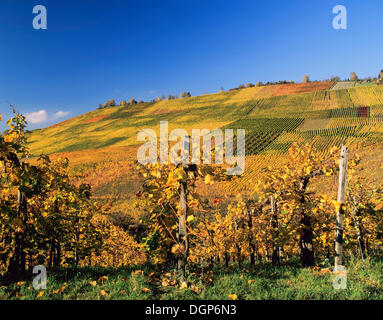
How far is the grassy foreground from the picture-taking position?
4312 millimetres

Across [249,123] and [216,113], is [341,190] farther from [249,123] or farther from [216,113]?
[216,113]

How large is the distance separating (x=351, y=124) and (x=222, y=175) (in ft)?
247

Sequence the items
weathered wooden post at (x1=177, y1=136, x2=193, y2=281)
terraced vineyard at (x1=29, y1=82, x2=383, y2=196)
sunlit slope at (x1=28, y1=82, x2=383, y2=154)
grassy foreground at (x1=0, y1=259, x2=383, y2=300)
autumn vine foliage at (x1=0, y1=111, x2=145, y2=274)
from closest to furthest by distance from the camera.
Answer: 1. grassy foreground at (x1=0, y1=259, x2=383, y2=300)
2. weathered wooden post at (x1=177, y1=136, x2=193, y2=281)
3. autumn vine foliage at (x1=0, y1=111, x2=145, y2=274)
4. terraced vineyard at (x1=29, y1=82, x2=383, y2=196)
5. sunlit slope at (x1=28, y1=82, x2=383, y2=154)

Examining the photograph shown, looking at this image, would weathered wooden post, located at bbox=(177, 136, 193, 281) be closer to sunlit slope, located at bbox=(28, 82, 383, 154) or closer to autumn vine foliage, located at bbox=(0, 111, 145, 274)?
autumn vine foliage, located at bbox=(0, 111, 145, 274)

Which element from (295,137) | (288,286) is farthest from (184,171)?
(295,137)

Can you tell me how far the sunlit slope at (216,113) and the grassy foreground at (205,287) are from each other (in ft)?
195

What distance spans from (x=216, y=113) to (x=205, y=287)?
104678 millimetres

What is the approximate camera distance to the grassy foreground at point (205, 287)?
14.1 ft

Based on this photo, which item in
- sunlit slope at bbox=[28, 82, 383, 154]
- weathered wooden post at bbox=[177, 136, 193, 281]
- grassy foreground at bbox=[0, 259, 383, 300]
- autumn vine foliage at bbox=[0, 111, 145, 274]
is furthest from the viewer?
sunlit slope at bbox=[28, 82, 383, 154]

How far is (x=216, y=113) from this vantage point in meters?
106

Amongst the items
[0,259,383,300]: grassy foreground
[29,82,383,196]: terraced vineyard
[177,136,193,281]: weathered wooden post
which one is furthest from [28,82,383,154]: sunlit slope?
[177,136,193,281]: weathered wooden post

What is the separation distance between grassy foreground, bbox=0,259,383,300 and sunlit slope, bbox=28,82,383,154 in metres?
59.3

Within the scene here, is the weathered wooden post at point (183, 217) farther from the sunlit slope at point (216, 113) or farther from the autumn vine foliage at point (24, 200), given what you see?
the sunlit slope at point (216, 113)
